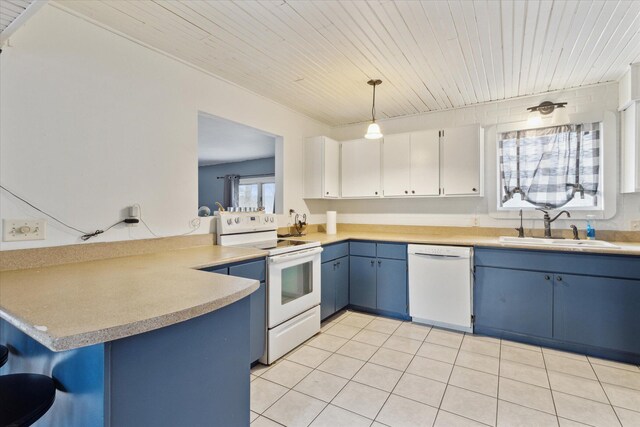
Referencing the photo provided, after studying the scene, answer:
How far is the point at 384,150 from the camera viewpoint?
12.2ft

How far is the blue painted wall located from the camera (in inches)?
269

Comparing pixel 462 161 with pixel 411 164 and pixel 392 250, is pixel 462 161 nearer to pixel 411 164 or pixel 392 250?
pixel 411 164

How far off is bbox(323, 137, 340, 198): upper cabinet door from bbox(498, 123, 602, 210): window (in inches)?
73.8

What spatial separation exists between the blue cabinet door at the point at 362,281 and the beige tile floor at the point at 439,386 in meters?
0.63

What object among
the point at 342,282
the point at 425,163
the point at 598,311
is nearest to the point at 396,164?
the point at 425,163

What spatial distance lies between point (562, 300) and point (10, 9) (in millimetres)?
3838

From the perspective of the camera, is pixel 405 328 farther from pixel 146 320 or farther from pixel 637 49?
pixel 637 49

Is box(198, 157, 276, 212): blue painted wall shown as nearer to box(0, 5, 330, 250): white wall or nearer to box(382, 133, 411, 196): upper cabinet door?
box(382, 133, 411, 196): upper cabinet door

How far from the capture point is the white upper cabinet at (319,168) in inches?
148

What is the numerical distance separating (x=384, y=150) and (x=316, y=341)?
90.6 inches

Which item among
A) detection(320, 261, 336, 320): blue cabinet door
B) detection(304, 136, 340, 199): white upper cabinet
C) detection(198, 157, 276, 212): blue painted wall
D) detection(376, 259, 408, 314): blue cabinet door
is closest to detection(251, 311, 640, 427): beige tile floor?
detection(320, 261, 336, 320): blue cabinet door

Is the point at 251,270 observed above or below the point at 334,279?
above

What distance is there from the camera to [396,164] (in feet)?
11.9

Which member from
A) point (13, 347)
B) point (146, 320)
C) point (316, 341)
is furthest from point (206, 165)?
point (146, 320)
